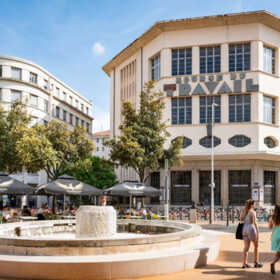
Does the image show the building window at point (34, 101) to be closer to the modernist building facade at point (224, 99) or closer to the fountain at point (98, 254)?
the modernist building facade at point (224, 99)

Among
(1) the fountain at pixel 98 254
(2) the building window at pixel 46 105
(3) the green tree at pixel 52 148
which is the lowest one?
(1) the fountain at pixel 98 254

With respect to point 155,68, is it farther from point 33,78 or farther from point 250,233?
point 250,233

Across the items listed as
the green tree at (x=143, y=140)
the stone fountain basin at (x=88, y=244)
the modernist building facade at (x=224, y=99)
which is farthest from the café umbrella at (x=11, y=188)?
the modernist building facade at (x=224, y=99)

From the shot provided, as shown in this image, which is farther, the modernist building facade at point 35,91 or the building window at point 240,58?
the modernist building facade at point 35,91

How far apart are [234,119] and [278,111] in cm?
482

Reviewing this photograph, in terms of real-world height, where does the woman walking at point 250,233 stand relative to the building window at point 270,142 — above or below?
below

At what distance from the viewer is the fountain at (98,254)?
27.0ft

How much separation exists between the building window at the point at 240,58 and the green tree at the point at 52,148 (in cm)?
1630

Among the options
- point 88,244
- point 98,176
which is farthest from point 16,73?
point 88,244

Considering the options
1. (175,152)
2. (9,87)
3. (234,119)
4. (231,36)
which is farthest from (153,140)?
(9,87)

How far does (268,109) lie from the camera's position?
39.5 metres

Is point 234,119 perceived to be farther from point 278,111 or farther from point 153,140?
point 153,140

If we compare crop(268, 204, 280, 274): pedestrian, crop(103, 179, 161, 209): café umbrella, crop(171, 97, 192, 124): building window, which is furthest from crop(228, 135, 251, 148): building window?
crop(268, 204, 280, 274): pedestrian

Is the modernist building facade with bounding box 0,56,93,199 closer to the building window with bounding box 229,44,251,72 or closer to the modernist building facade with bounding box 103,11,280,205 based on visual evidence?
Answer: the modernist building facade with bounding box 103,11,280,205
